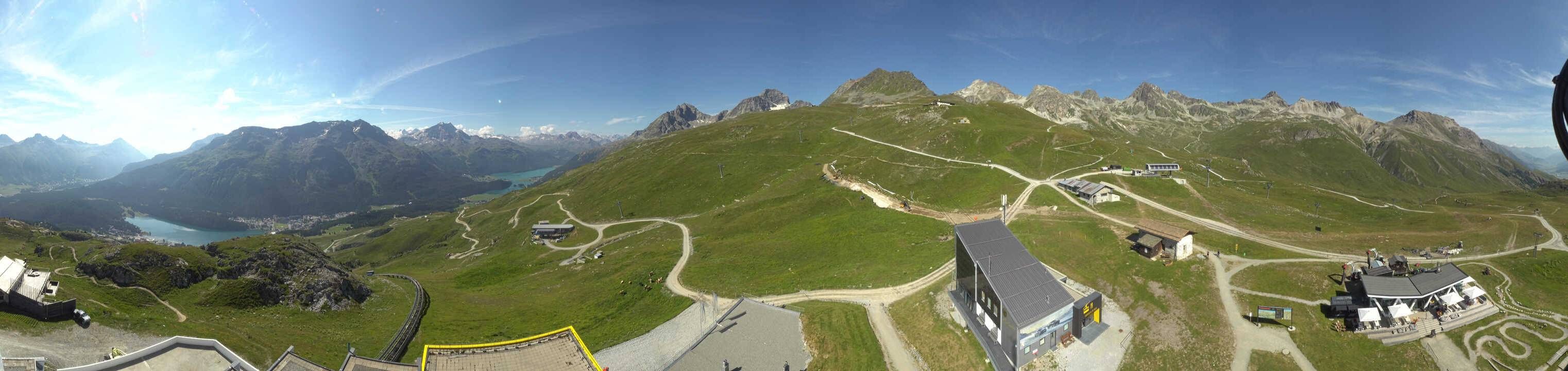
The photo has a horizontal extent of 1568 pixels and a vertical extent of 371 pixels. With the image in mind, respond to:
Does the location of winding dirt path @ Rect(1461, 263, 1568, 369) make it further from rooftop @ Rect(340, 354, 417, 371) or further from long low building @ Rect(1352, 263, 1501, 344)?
rooftop @ Rect(340, 354, 417, 371)

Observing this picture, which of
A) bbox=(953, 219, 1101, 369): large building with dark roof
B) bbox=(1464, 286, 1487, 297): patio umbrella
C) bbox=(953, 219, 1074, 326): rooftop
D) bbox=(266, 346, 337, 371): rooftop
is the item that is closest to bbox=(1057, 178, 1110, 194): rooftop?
bbox=(1464, 286, 1487, 297): patio umbrella

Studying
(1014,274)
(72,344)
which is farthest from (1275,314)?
(72,344)

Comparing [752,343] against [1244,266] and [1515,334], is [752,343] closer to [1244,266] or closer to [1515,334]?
[1244,266]

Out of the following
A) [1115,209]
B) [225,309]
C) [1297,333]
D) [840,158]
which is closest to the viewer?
[1297,333]

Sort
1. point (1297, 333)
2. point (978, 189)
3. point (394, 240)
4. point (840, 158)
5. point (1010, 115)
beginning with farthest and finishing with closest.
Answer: point (394, 240) → point (1010, 115) → point (840, 158) → point (978, 189) → point (1297, 333)

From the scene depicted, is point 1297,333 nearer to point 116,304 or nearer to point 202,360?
point 202,360

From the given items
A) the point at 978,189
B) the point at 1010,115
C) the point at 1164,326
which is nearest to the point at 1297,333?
the point at 1164,326

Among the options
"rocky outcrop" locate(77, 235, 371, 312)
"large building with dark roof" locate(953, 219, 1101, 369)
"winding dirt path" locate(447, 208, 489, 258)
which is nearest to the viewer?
"large building with dark roof" locate(953, 219, 1101, 369)
